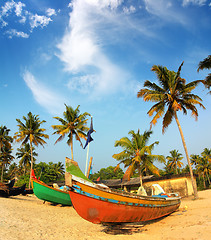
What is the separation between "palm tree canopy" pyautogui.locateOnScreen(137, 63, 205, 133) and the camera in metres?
17.2

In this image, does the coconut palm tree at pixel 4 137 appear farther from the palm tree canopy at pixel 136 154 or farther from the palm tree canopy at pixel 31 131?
the palm tree canopy at pixel 136 154

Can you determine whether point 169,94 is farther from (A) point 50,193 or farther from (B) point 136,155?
(A) point 50,193

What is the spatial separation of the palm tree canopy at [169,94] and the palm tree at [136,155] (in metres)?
4.15

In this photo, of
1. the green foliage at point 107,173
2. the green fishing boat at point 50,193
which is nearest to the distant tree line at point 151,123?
the green fishing boat at point 50,193

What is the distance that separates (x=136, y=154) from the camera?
836 inches

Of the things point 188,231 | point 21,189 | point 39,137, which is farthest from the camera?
point 39,137

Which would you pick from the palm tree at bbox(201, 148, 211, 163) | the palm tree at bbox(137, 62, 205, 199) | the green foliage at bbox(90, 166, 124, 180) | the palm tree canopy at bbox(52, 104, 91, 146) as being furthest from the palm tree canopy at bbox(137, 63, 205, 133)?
the green foliage at bbox(90, 166, 124, 180)

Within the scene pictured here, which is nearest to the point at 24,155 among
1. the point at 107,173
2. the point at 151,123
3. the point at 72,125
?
the point at 72,125

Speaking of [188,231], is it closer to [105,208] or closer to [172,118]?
[105,208]

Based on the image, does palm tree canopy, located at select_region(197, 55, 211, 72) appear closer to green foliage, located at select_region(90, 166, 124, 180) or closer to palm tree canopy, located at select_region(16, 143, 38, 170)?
palm tree canopy, located at select_region(16, 143, 38, 170)

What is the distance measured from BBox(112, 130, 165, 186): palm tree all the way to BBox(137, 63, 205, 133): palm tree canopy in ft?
13.6

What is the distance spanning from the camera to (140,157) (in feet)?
68.9

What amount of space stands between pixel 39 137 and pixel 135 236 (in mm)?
25215

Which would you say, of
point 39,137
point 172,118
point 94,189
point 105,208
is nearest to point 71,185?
point 94,189
